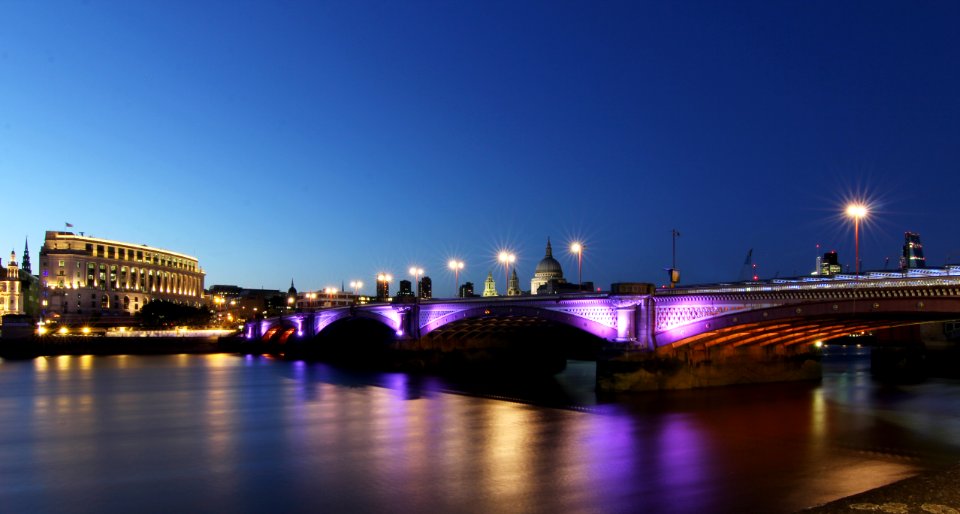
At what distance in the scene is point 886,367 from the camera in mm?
63500

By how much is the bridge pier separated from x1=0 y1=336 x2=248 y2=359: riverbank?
3007 inches

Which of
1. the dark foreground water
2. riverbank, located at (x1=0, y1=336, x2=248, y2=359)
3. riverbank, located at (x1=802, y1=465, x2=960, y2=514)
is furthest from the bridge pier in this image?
riverbank, located at (x1=0, y1=336, x2=248, y2=359)

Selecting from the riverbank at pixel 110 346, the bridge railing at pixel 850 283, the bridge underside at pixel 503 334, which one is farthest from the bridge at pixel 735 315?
the riverbank at pixel 110 346

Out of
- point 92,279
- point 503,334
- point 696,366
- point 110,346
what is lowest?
point 110,346

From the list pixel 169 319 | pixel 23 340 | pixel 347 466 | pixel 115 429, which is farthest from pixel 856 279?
pixel 169 319

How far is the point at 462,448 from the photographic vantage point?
26.7 metres

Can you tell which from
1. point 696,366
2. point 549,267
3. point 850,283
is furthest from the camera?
point 549,267

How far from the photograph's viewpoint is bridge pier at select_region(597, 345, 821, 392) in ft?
138

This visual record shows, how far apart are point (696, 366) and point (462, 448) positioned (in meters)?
22.2

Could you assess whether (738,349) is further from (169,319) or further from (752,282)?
(169,319)

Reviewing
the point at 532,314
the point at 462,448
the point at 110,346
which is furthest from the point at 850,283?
the point at 110,346

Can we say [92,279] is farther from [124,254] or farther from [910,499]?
[910,499]

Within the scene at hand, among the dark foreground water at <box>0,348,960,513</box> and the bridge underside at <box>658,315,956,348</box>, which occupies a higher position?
the bridge underside at <box>658,315,956,348</box>

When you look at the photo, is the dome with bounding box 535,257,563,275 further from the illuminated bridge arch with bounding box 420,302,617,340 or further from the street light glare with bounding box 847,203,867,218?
the street light glare with bounding box 847,203,867,218
